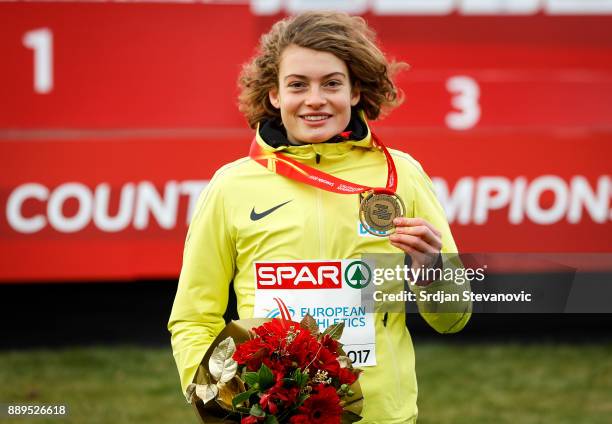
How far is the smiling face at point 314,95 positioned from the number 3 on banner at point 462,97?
3.19 meters

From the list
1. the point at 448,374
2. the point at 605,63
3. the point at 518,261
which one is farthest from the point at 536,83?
the point at 518,261

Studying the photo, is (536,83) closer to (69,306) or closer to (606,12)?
(606,12)

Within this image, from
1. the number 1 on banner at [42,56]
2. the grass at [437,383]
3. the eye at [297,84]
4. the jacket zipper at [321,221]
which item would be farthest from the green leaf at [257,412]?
the number 1 on banner at [42,56]

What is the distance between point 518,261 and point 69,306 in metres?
3.02

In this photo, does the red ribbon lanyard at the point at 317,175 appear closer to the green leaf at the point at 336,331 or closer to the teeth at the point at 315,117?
the teeth at the point at 315,117

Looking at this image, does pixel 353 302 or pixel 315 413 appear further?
pixel 353 302

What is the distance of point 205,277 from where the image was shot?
253cm

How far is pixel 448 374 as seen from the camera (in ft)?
18.5

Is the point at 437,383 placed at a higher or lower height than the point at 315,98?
lower

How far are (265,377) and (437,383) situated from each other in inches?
137

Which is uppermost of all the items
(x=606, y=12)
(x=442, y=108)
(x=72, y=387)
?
(x=606, y=12)

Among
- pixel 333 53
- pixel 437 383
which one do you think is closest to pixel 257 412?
pixel 333 53

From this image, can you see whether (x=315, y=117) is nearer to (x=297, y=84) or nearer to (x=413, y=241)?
(x=297, y=84)

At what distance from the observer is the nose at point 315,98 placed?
2521mm
